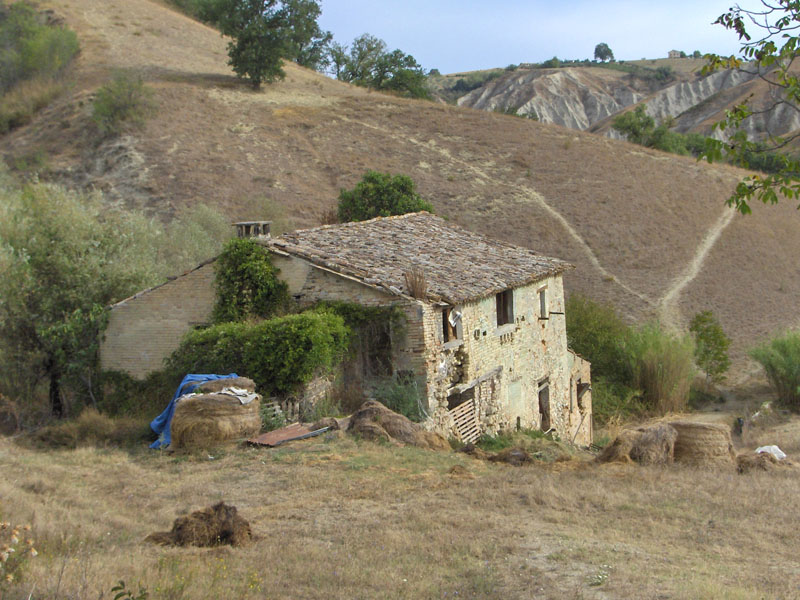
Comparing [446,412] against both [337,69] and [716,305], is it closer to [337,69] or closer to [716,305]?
[716,305]

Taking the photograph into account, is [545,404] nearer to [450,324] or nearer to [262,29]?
[450,324]

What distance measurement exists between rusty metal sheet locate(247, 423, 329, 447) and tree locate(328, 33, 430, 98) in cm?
5755

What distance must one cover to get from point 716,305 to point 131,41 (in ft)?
160

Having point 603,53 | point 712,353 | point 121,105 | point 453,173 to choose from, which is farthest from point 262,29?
point 603,53

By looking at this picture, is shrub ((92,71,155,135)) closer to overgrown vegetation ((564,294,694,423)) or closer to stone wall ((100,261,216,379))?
overgrown vegetation ((564,294,694,423))

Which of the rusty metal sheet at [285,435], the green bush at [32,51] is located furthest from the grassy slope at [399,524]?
the green bush at [32,51]

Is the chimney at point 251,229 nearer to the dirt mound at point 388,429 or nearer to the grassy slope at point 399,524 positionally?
the dirt mound at point 388,429

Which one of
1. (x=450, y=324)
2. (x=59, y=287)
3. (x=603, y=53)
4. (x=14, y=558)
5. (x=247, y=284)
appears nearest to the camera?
(x=14, y=558)

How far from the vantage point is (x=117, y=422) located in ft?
47.5

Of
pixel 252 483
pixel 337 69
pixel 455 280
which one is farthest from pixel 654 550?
pixel 337 69

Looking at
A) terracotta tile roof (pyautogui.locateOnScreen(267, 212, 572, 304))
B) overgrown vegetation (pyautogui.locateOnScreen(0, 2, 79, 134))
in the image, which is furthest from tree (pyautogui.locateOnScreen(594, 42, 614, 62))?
terracotta tile roof (pyautogui.locateOnScreen(267, 212, 572, 304))

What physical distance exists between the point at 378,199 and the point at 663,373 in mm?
13924

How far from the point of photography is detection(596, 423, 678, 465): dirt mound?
492 inches

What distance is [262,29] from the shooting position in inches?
2203
